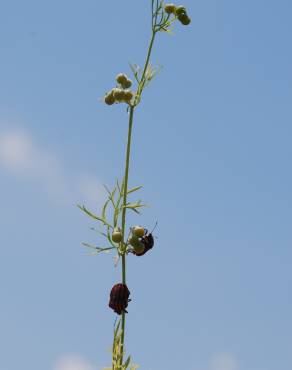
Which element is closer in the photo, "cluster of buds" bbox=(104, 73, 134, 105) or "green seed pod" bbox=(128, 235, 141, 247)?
"green seed pod" bbox=(128, 235, 141, 247)

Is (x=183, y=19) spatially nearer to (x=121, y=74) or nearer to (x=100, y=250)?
(x=121, y=74)

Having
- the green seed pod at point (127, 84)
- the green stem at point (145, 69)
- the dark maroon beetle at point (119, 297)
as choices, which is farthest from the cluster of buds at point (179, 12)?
the dark maroon beetle at point (119, 297)

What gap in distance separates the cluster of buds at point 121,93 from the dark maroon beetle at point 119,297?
2.97 ft

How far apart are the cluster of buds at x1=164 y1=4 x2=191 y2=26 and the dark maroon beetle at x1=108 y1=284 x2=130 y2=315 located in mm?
1530

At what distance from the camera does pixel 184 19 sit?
10.2 ft

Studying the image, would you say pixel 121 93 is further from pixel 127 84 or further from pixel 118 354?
pixel 118 354

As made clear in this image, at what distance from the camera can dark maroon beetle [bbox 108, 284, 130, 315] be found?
2.39 metres

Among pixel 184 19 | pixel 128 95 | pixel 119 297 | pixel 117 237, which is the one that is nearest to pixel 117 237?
pixel 117 237

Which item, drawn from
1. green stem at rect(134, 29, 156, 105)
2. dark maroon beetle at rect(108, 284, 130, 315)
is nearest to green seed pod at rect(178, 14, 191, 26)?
green stem at rect(134, 29, 156, 105)

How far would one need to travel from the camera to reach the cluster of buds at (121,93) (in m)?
2.76

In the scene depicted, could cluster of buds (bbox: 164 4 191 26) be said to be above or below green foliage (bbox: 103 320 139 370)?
above

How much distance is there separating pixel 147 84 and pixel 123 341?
1.32m

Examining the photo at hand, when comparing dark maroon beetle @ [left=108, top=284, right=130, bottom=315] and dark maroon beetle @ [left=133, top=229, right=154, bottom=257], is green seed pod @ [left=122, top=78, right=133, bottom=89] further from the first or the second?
dark maroon beetle @ [left=108, top=284, right=130, bottom=315]

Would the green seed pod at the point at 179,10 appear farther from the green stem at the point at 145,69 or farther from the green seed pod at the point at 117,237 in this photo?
the green seed pod at the point at 117,237
